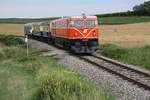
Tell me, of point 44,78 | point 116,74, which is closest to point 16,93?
point 44,78

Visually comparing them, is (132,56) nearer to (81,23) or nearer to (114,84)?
(81,23)

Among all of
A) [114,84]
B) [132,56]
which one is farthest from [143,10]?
[114,84]

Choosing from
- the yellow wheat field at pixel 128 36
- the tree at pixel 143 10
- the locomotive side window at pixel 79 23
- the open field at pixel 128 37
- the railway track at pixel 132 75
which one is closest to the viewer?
the railway track at pixel 132 75

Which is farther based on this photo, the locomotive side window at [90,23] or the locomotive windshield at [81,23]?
the locomotive side window at [90,23]

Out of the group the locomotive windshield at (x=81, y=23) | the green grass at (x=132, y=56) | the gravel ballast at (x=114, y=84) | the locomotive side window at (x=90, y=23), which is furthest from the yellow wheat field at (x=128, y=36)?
the gravel ballast at (x=114, y=84)

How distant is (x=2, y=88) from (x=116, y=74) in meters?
6.87

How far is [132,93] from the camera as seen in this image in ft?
47.6

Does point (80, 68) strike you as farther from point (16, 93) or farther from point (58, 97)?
point (58, 97)

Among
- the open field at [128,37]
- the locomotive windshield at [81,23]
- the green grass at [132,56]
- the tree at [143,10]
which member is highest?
the tree at [143,10]

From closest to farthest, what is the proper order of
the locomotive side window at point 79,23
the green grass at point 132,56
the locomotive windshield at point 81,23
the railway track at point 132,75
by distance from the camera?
1. the railway track at point 132,75
2. the green grass at point 132,56
3. the locomotive windshield at point 81,23
4. the locomotive side window at point 79,23

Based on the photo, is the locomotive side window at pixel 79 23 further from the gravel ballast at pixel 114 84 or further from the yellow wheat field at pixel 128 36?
the gravel ballast at pixel 114 84

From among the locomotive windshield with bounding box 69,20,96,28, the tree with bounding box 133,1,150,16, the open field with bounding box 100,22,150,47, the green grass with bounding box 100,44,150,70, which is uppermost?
the tree with bounding box 133,1,150,16

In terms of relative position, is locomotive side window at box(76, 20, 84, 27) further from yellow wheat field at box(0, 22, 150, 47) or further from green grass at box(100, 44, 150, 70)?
yellow wheat field at box(0, 22, 150, 47)

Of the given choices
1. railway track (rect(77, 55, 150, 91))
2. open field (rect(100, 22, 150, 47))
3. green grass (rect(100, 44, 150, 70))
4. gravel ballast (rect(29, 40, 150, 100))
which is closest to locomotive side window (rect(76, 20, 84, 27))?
green grass (rect(100, 44, 150, 70))
